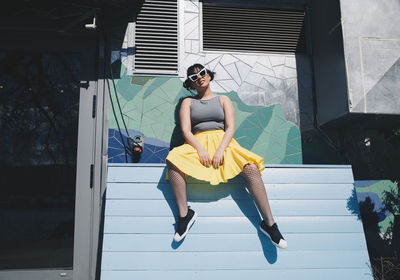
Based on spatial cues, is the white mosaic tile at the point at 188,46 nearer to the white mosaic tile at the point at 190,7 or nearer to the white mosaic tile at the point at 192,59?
the white mosaic tile at the point at 192,59

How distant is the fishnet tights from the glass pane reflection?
2115mm

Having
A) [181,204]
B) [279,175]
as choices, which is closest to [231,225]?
[181,204]

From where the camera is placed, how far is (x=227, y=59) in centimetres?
403

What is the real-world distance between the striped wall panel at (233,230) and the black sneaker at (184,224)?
76mm

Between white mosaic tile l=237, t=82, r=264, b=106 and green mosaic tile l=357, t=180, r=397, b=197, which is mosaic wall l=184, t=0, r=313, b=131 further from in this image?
green mosaic tile l=357, t=180, r=397, b=197

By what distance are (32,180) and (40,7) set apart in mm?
2059

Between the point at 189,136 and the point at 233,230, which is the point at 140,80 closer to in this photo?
the point at 189,136

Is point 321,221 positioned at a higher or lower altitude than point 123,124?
lower

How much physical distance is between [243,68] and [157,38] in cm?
121

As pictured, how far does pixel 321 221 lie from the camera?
9.59 feet

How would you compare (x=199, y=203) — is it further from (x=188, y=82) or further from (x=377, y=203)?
(x=377, y=203)

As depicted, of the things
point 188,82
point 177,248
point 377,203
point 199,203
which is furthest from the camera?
point 377,203

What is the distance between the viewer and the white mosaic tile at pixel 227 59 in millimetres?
4012

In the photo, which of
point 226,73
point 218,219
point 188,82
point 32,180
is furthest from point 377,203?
point 32,180
